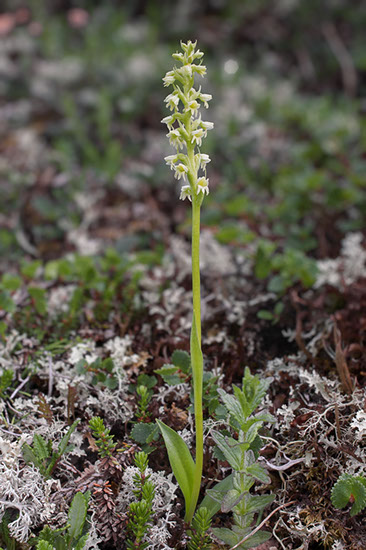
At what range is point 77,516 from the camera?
6.02 ft

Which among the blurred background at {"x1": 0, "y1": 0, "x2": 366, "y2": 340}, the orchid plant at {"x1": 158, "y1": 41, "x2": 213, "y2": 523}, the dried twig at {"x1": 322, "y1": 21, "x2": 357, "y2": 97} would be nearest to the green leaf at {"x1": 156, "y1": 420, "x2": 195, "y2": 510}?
the orchid plant at {"x1": 158, "y1": 41, "x2": 213, "y2": 523}

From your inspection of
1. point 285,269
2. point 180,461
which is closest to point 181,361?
point 180,461

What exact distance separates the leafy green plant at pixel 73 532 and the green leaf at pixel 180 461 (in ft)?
1.17

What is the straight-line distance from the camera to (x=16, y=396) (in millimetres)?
2439

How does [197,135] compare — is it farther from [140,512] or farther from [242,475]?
[140,512]

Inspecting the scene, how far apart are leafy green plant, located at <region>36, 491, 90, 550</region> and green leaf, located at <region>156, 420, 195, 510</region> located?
0.36 m

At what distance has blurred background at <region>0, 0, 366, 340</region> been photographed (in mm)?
3943

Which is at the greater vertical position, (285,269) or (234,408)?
(285,269)

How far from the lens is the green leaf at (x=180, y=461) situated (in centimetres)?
190

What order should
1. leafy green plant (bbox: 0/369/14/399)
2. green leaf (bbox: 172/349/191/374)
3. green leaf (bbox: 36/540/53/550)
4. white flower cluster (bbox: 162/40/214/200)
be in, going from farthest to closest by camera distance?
green leaf (bbox: 172/349/191/374), leafy green plant (bbox: 0/369/14/399), white flower cluster (bbox: 162/40/214/200), green leaf (bbox: 36/540/53/550)

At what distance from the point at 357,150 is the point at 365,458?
3.44m

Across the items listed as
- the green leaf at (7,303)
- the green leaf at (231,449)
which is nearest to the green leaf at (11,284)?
the green leaf at (7,303)

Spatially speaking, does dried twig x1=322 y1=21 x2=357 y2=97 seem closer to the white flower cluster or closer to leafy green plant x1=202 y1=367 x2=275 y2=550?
the white flower cluster

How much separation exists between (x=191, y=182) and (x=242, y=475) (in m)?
1.08
